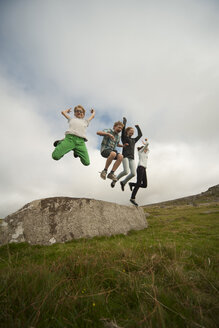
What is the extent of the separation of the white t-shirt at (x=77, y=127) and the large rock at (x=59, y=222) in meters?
2.80

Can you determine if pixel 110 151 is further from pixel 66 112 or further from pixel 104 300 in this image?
pixel 104 300

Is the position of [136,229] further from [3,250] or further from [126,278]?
[126,278]

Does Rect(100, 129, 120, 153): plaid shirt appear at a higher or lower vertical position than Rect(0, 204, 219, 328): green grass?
higher

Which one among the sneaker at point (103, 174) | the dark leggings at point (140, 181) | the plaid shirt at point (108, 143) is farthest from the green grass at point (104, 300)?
the dark leggings at point (140, 181)

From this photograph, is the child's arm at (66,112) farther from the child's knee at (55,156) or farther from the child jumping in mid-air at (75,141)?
the child's knee at (55,156)

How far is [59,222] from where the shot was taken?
225 inches

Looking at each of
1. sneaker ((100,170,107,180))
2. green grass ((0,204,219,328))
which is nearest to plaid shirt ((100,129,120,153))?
sneaker ((100,170,107,180))

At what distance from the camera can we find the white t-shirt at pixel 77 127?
7.00 metres

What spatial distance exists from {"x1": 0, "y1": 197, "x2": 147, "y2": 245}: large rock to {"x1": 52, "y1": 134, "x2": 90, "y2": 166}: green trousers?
178 centimetres

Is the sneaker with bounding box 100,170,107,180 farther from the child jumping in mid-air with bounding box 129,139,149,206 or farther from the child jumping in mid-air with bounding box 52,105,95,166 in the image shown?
the child jumping in mid-air with bounding box 129,139,149,206

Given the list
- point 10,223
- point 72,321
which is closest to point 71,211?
point 10,223

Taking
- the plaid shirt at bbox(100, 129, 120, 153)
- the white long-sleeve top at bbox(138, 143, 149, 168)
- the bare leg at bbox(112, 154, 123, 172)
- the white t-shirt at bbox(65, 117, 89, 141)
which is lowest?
the bare leg at bbox(112, 154, 123, 172)

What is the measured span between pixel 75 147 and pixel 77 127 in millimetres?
919

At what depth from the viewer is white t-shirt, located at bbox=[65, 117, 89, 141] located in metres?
7.00
